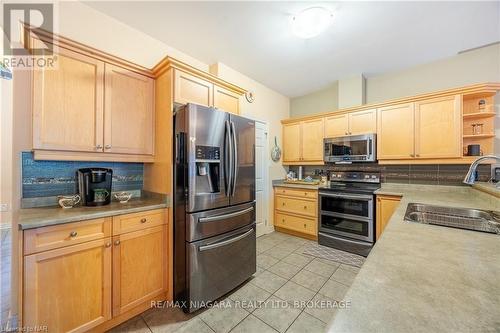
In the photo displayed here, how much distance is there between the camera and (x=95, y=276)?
4.60 ft

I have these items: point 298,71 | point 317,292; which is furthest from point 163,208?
point 298,71

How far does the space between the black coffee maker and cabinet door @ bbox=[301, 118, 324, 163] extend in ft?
10.1

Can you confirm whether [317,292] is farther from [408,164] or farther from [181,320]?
[408,164]

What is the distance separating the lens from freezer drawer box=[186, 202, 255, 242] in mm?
1655

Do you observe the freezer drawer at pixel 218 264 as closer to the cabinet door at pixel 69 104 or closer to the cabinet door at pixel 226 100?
the cabinet door at pixel 69 104

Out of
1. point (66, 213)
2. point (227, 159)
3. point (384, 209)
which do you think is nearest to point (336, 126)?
point (384, 209)

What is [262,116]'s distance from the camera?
3547 millimetres

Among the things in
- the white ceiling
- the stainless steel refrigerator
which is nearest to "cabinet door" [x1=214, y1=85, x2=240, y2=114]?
the stainless steel refrigerator

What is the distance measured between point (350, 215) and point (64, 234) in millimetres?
3099

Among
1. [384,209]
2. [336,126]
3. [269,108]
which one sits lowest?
[384,209]

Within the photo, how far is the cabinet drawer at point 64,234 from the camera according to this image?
1.18 m

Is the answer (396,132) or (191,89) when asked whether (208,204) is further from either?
(396,132)

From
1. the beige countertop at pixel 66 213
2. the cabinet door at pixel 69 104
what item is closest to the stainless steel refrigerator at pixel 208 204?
the beige countertop at pixel 66 213

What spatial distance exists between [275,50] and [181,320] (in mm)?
3030
